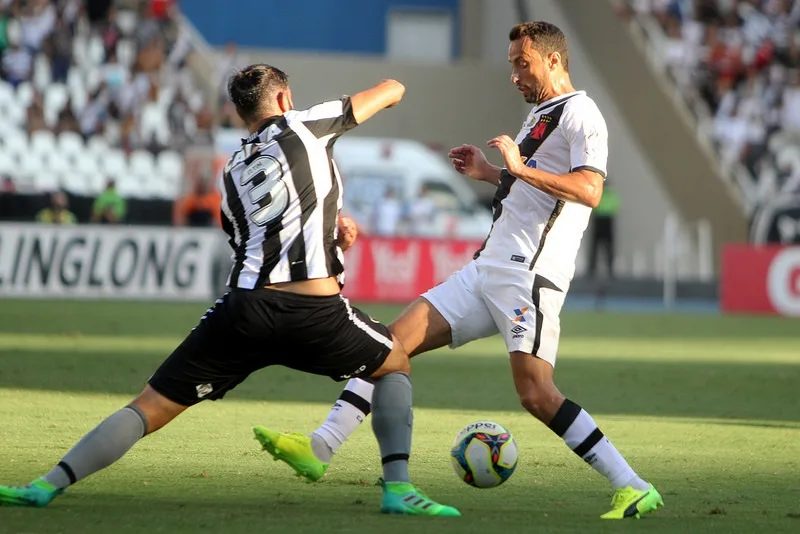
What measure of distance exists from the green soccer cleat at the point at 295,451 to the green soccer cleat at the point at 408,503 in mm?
609

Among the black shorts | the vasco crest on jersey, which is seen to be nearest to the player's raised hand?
the vasco crest on jersey

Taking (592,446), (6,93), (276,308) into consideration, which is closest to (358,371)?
(276,308)

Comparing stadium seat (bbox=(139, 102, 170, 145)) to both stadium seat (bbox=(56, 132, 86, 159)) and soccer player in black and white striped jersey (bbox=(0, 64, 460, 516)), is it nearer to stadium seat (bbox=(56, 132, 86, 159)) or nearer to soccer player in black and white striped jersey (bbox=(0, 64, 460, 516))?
stadium seat (bbox=(56, 132, 86, 159))

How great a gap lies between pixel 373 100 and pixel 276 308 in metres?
0.98

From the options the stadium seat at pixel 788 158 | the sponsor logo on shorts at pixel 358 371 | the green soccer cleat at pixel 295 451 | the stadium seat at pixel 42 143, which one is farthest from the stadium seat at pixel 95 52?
the sponsor logo on shorts at pixel 358 371

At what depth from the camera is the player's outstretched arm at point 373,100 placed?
620 centimetres

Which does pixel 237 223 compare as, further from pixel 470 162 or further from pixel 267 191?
pixel 470 162

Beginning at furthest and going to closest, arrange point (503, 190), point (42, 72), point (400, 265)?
point (42, 72)
point (400, 265)
point (503, 190)

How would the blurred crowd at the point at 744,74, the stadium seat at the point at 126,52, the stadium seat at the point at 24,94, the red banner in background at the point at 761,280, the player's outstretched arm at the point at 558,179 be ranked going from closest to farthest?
the player's outstretched arm at the point at 558,179
the red banner in background at the point at 761,280
the stadium seat at the point at 24,94
the stadium seat at the point at 126,52
the blurred crowd at the point at 744,74

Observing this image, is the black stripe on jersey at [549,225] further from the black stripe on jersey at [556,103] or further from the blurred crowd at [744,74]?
the blurred crowd at [744,74]

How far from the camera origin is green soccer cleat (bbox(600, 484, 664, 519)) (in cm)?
635

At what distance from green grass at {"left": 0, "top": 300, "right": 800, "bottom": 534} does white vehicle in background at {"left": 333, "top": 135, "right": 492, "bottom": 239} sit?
10.1 meters

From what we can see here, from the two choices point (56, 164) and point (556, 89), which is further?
point (56, 164)

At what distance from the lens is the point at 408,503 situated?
6.22 metres
